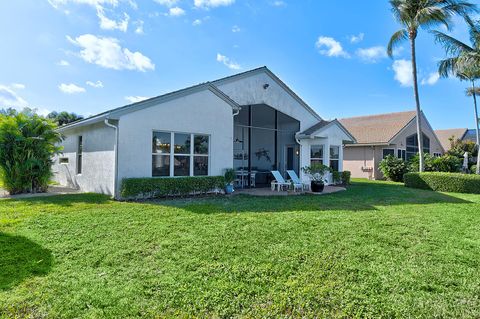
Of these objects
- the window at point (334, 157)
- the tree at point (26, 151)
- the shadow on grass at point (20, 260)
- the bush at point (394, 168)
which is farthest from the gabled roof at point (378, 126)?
the shadow on grass at point (20, 260)

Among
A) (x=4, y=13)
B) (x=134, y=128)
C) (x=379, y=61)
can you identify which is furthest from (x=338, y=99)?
(x=4, y=13)

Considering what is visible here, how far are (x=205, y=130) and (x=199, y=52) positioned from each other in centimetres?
643

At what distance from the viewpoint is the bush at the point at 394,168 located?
71.9 feet

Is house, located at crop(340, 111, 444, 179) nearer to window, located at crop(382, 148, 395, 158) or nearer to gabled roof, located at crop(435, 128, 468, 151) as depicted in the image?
window, located at crop(382, 148, 395, 158)

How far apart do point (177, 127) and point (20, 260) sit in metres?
7.43

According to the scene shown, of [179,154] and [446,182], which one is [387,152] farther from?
[179,154]

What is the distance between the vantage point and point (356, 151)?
87.1 ft

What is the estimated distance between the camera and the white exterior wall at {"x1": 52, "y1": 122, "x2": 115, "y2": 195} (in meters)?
10.7

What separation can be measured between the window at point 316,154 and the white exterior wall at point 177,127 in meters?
6.64

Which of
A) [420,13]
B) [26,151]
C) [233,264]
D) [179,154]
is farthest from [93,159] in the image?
[420,13]

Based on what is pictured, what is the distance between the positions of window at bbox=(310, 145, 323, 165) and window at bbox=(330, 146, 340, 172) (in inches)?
40.1

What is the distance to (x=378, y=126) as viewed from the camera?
27.5m

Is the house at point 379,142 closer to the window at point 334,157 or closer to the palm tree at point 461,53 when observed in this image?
the palm tree at point 461,53

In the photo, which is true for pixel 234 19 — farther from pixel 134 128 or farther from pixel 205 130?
pixel 134 128
